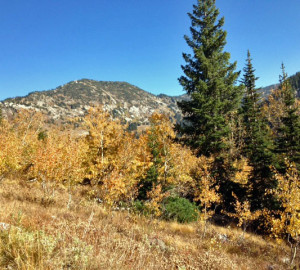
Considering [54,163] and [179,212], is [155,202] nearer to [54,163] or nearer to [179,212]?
[179,212]

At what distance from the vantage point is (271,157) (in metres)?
15.4

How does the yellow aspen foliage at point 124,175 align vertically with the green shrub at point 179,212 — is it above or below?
above

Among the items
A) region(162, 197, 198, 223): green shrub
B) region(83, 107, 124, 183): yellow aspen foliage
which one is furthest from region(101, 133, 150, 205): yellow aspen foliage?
region(162, 197, 198, 223): green shrub

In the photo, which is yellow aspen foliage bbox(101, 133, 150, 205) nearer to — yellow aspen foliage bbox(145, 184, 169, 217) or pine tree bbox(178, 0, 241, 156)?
yellow aspen foliage bbox(145, 184, 169, 217)

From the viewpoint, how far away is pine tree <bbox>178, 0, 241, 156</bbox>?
52.9 ft

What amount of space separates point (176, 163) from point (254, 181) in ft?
23.6

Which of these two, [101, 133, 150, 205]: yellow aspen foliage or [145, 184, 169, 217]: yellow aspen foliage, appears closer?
[101, 133, 150, 205]: yellow aspen foliage

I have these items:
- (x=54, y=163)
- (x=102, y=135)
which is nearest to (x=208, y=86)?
(x=102, y=135)

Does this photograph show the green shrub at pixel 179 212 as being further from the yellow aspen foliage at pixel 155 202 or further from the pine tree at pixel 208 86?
the pine tree at pixel 208 86

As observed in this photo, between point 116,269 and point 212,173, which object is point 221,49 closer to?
point 212,173

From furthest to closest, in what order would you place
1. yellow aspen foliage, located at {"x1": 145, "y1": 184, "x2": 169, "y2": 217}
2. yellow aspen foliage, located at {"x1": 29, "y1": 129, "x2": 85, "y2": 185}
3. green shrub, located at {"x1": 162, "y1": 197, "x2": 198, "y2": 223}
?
green shrub, located at {"x1": 162, "y1": 197, "x2": 198, "y2": 223}, yellow aspen foliage, located at {"x1": 145, "y1": 184, "x2": 169, "y2": 217}, yellow aspen foliage, located at {"x1": 29, "y1": 129, "x2": 85, "y2": 185}

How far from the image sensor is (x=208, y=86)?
667 inches

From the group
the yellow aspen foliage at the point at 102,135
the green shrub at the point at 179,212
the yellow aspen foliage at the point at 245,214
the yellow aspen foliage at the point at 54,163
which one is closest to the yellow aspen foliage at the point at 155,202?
the green shrub at the point at 179,212

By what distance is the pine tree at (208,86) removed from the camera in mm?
16109
